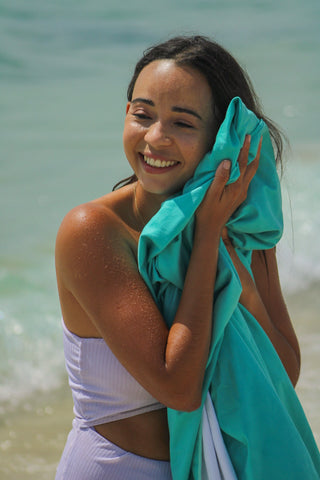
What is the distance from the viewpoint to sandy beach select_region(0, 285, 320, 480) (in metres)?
3.74

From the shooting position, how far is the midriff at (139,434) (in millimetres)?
1946

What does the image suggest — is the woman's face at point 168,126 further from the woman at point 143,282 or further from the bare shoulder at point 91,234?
the bare shoulder at point 91,234

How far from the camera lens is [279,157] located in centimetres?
230

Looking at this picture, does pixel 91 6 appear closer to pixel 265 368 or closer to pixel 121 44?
pixel 121 44

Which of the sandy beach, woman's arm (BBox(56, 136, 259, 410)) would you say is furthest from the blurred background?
woman's arm (BBox(56, 136, 259, 410))

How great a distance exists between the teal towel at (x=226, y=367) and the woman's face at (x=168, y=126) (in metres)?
0.06

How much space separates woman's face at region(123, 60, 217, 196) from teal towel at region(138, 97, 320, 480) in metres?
0.06

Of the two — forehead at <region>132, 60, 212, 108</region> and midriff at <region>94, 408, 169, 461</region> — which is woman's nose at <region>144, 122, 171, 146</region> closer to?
forehead at <region>132, 60, 212, 108</region>

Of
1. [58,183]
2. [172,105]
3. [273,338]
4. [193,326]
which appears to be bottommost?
[58,183]

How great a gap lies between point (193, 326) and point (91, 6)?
44.0 feet

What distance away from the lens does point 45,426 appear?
161 inches

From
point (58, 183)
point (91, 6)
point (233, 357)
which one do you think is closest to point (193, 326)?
point (233, 357)

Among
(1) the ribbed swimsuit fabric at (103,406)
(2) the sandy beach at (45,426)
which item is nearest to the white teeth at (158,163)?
(1) the ribbed swimsuit fabric at (103,406)

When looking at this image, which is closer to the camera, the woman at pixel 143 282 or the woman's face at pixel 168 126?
the woman at pixel 143 282
